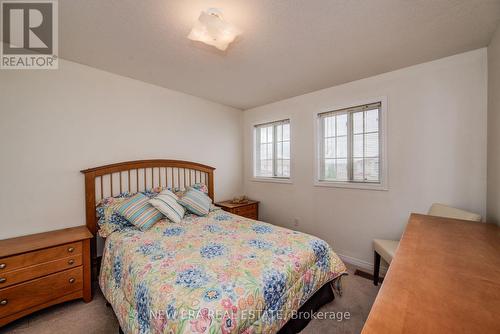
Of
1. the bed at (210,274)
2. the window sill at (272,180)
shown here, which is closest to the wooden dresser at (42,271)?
the bed at (210,274)

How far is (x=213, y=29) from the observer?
4.90ft

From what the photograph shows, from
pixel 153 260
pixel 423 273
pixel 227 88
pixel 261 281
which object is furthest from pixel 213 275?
pixel 227 88

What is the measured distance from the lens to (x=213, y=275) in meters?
1.30

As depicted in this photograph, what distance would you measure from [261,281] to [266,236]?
0.67 metres

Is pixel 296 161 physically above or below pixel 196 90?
below

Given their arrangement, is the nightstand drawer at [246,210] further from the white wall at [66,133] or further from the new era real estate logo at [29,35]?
the new era real estate logo at [29,35]

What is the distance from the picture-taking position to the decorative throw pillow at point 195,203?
2625mm

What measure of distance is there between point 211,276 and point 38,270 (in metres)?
1.58

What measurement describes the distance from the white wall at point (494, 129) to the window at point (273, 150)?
2.24m

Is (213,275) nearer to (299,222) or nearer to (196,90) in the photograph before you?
(299,222)

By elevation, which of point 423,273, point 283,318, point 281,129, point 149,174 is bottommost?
point 283,318

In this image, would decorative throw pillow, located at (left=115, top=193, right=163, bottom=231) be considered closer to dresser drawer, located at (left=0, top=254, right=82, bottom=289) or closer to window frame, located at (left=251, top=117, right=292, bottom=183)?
dresser drawer, located at (left=0, top=254, right=82, bottom=289)

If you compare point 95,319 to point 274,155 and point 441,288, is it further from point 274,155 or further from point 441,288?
point 274,155

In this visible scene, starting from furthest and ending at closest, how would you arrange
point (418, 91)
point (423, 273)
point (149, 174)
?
1. point (149, 174)
2. point (418, 91)
3. point (423, 273)
